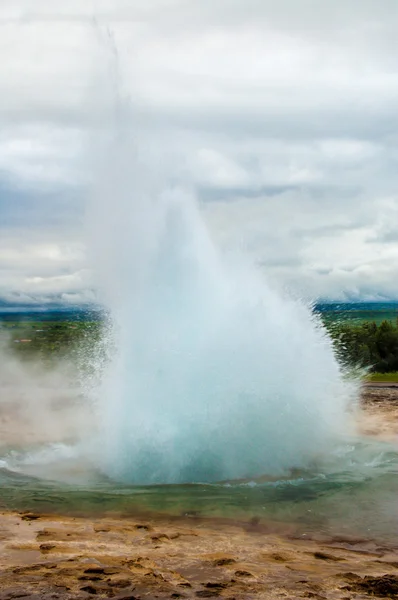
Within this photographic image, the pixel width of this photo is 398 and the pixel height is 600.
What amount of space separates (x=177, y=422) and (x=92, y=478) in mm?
1894

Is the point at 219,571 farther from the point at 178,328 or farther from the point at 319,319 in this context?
the point at 319,319

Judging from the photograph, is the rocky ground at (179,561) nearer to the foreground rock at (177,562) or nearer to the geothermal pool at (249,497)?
the foreground rock at (177,562)

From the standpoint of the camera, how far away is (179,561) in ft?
24.7

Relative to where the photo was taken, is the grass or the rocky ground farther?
the grass

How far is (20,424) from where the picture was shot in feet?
57.5

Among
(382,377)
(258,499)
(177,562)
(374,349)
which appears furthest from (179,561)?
(374,349)

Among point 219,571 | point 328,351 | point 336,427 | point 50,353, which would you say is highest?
point 50,353

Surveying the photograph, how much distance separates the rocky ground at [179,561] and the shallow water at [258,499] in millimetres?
392

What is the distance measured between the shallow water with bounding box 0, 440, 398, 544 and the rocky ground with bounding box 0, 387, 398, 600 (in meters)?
0.39

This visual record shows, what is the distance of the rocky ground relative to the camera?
658cm

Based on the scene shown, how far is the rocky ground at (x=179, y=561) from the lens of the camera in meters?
6.58

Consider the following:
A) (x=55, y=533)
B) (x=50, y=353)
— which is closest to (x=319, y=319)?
(x=55, y=533)

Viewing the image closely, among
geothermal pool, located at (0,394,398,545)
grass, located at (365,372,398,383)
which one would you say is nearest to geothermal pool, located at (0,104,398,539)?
geothermal pool, located at (0,394,398,545)

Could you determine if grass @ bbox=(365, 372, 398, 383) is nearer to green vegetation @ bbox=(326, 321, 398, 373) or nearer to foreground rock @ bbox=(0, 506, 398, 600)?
green vegetation @ bbox=(326, 321, 398, 373)
